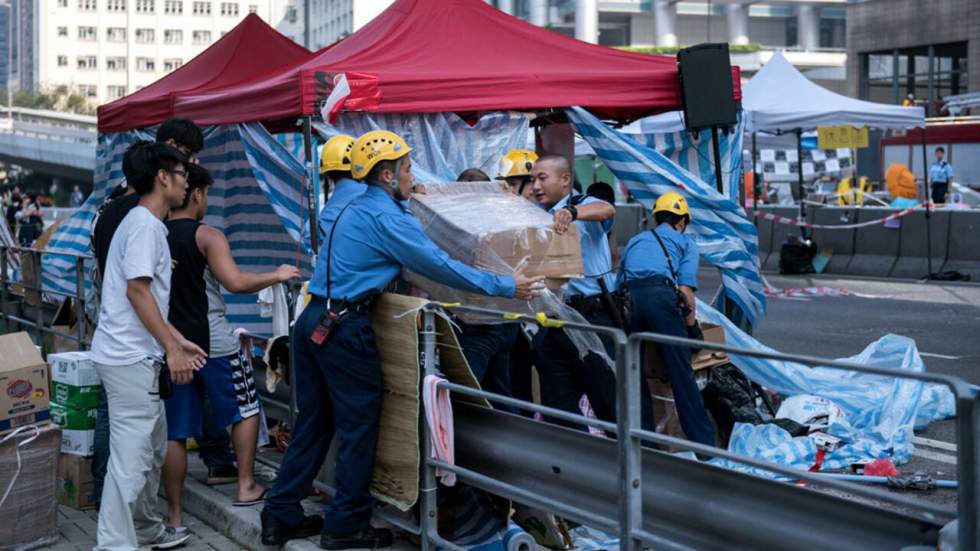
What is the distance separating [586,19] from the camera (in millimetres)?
90812

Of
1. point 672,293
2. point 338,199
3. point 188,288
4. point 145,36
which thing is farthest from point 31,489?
point 145,36

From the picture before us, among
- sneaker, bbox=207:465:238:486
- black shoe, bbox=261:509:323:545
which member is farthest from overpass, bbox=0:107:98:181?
black shoe, bbox=261:509:323:545

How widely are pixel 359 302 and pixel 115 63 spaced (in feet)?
498

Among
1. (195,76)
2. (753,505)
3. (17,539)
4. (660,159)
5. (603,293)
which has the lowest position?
(17,539)

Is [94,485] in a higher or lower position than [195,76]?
lower

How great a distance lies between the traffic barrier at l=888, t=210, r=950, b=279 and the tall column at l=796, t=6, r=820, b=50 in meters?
79.1

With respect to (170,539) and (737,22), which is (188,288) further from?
(737,22)

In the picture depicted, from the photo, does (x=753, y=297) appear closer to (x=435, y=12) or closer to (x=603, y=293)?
(x=603, y=293)

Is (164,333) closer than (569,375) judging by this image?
Yes

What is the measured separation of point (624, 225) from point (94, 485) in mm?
20339

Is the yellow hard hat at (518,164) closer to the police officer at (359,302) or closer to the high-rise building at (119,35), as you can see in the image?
the police officer at (359,302)

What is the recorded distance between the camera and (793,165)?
102ft

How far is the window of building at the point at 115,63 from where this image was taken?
14775 cm

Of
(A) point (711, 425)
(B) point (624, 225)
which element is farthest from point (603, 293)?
Result: (B) point (624, 225)
